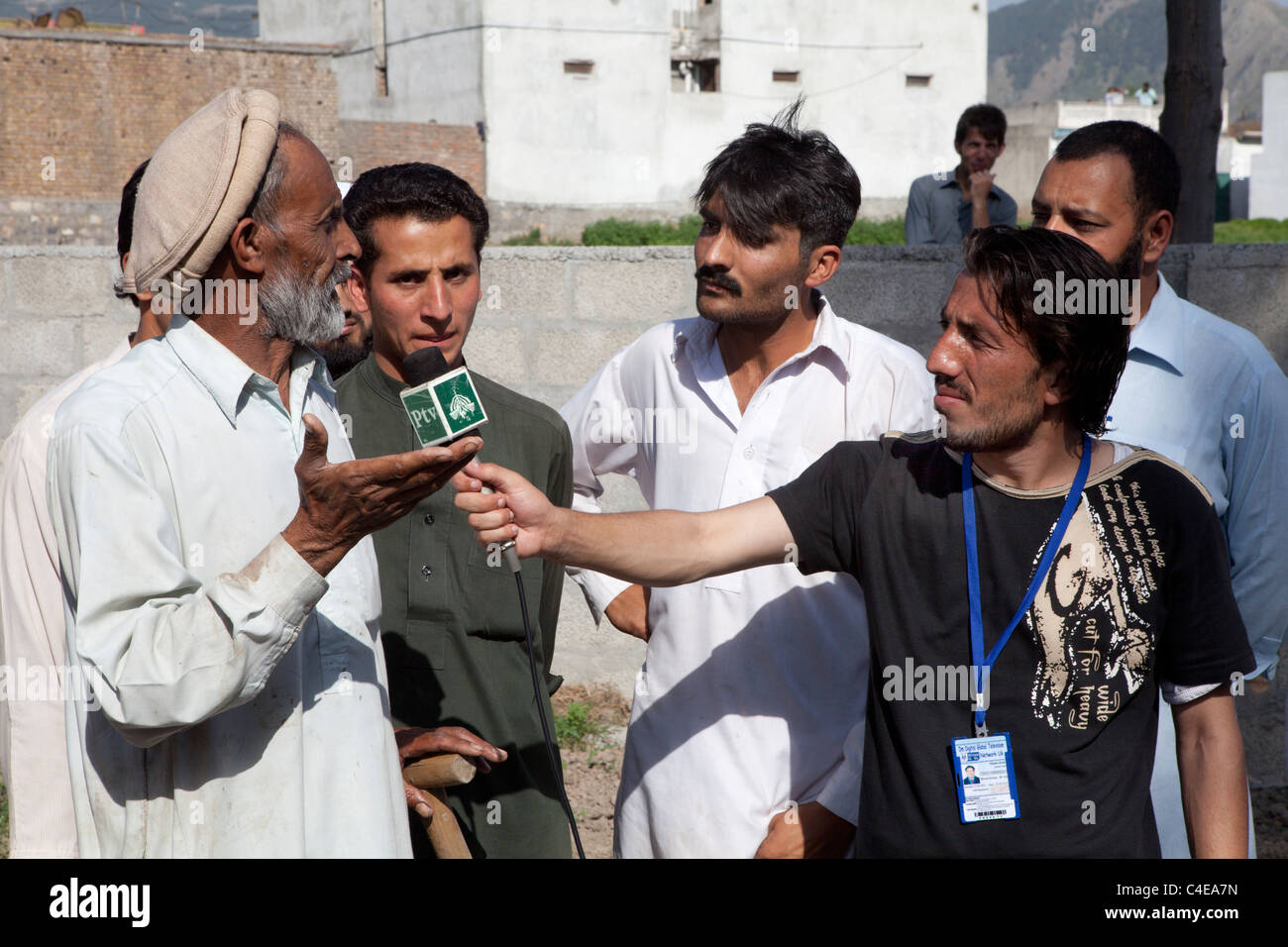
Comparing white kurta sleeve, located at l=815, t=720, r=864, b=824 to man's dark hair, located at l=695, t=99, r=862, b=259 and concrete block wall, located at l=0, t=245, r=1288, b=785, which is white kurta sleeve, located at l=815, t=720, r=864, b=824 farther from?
concrete block wall, located at l=0, t=245, r=1288, b=785

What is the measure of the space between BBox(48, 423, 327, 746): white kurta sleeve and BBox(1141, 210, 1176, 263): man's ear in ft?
7.35

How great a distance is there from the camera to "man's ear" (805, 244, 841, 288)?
3.09m

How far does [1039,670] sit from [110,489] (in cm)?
165

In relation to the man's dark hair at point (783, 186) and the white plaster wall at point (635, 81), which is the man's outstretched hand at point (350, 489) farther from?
the white plaster wall at point (635, 81)

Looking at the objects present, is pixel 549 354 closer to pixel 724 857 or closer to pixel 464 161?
pixel 724 857

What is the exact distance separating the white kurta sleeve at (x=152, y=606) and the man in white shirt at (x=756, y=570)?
1221 mm

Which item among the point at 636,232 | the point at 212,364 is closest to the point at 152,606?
the point at 212,364

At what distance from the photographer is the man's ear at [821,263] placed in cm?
309

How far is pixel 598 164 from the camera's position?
3403 cm

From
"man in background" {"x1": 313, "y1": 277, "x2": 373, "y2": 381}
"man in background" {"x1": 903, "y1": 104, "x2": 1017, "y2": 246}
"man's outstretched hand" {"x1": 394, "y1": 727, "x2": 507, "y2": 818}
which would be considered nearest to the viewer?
"man's outstretched hand" {"x1": 394, "y1": 727, "x2": 507, "y2": 818}

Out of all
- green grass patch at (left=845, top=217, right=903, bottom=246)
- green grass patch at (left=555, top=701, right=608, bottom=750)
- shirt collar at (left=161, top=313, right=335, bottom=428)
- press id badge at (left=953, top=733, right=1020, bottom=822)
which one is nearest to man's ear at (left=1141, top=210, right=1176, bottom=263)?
press id badge at (left=953, top=733, right=1020, bottom=822)

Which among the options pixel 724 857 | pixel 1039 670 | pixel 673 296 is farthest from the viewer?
pixel 673 296

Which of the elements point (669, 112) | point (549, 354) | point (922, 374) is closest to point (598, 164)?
point (669, 112)

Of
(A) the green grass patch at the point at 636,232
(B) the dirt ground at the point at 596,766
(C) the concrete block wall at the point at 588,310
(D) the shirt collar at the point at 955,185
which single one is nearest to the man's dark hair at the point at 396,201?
(C) the concrete block wall at the point at 588,310
